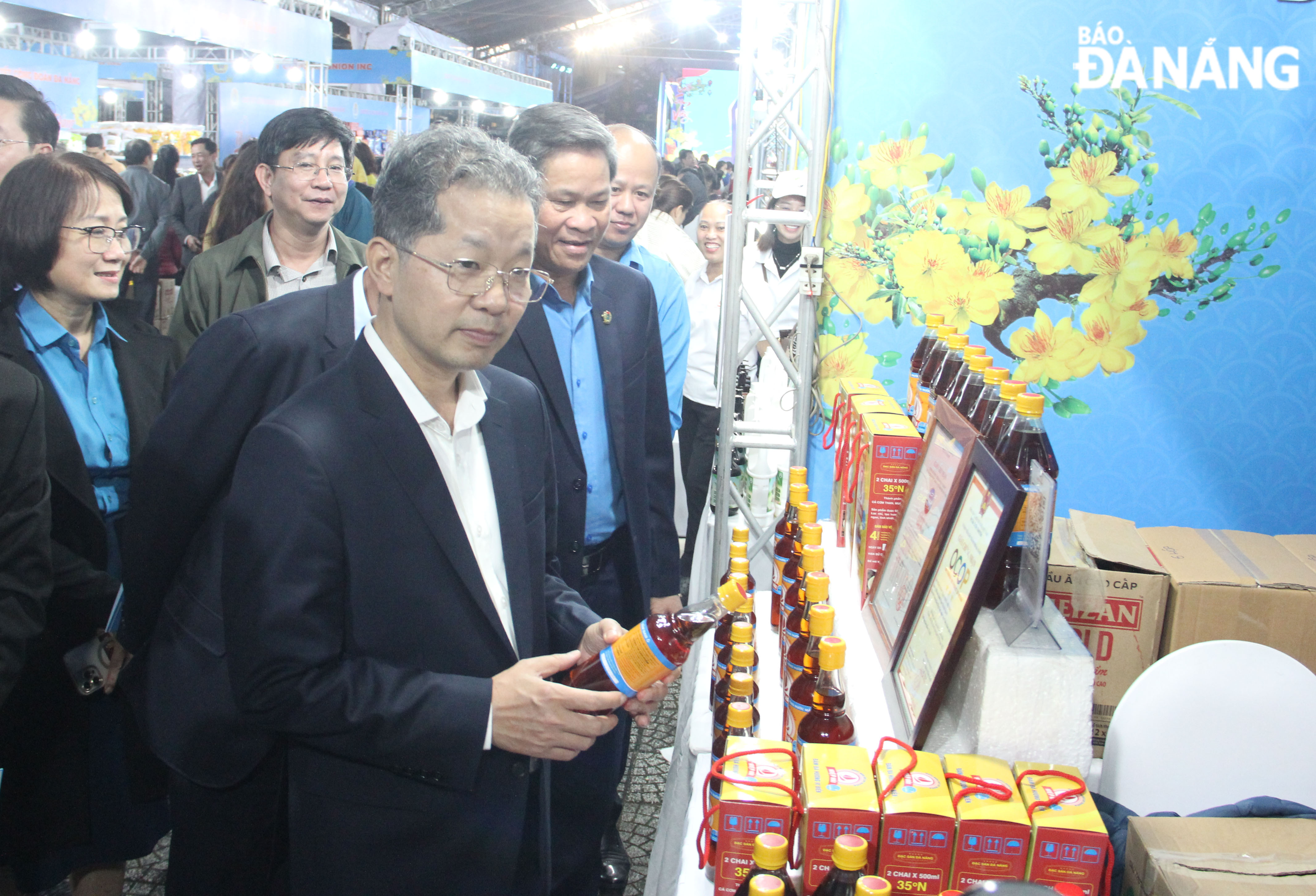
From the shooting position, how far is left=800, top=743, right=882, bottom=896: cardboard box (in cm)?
114

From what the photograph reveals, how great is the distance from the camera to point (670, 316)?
290 centimetres

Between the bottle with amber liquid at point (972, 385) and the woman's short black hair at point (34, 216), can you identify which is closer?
the bottle with amber liquid at point (972, 385)

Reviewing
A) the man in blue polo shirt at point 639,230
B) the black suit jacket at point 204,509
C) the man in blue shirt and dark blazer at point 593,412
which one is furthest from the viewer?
the man in blue polo shirt at point 639,230

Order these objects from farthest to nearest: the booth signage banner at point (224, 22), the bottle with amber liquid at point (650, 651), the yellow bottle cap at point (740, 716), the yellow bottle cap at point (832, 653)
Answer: the booth signage banner at point (224, 22) < the yellow bottle cap at point (740, 716) < the yellow bottle cap at point (832, 653) < the bottle with amber liquid at point (650, 651)

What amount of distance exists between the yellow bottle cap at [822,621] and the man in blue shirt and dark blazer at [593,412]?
0.72 meters

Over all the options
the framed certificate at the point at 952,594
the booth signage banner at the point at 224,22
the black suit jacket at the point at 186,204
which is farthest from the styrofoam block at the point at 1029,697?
the black suit jacket at the point at 186,204

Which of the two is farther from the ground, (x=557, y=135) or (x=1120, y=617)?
(x=557, y=135)

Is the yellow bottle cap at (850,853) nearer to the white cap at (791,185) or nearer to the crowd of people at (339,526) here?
the crowd of people at (339,526)

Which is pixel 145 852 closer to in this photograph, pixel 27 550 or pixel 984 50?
pixel 27 550

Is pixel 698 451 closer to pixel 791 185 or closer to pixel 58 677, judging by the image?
pixel 791 185

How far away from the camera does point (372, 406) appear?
4.12 ft

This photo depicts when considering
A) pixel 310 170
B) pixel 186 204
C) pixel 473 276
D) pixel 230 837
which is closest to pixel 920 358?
pixel 473 276

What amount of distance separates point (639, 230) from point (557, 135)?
919 millimetres

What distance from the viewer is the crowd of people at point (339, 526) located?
124 cm
